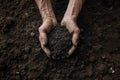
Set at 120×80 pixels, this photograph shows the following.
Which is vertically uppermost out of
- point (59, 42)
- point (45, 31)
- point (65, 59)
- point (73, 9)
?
point (73, 9)

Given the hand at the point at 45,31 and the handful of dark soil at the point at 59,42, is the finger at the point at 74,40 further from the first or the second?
the hand at the point at 45,31

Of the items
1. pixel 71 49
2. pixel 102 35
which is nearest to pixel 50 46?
pixel 71 49

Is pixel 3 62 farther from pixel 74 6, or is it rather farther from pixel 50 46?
pixel 74 6

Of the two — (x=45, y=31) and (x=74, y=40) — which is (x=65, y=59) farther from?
(x=45, y=31)

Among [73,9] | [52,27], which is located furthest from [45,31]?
[73,9]

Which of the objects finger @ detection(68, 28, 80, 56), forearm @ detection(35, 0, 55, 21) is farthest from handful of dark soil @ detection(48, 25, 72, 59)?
forearm @ detection(35, 0, 55, 21)

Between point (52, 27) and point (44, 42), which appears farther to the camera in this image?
point (52, 27)

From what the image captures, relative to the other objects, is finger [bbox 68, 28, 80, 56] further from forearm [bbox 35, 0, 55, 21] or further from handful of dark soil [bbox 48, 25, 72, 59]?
forearm [bbox 35, 0, 55, 21]

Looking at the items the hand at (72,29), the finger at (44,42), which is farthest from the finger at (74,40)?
the finger at (44,42)
